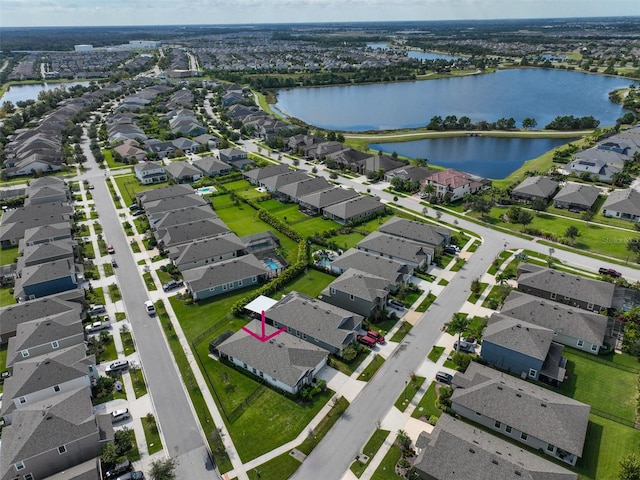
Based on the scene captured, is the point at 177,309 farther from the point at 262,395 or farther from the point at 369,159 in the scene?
the point at 369,159

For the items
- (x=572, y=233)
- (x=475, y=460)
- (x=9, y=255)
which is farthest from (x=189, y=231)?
(x=572, y=233)

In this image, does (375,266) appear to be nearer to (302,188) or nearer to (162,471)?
(302,188)

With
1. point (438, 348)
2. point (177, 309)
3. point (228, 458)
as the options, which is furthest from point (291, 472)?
point (177, 309)

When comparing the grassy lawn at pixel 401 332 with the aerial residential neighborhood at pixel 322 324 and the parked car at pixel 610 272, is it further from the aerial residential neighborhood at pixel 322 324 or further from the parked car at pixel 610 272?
the parked car at pixel 610 272

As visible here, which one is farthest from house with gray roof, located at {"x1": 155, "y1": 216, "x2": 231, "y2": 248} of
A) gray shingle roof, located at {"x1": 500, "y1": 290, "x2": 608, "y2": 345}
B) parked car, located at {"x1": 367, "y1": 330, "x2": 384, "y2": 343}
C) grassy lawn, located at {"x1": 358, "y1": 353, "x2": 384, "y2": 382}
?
gray shingle roof, located at {"x1": 500, "y1": 290, "x2": 608, "y2": 345}

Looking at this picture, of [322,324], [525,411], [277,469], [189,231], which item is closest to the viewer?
[277,469]

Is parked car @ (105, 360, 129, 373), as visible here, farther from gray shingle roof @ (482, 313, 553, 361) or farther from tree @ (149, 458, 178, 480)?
gray shingle roof @ (482, 313, 553, 361)
